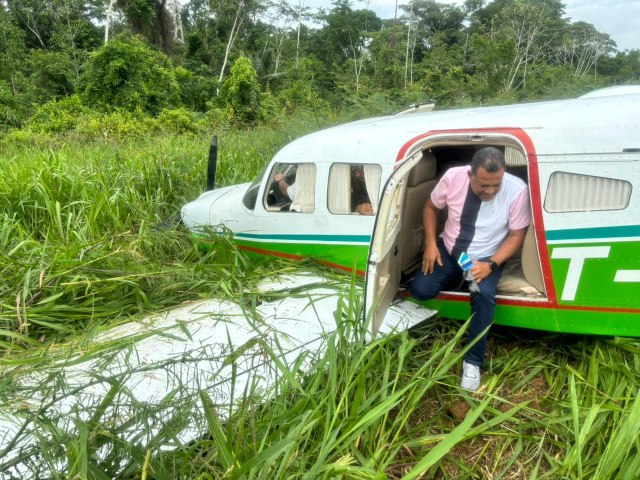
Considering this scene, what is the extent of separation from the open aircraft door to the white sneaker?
635 millimetres

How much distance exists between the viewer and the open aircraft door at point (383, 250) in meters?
3.19

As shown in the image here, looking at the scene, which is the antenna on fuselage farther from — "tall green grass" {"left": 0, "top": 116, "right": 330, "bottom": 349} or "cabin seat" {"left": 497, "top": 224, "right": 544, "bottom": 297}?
"cabin seat" {"left": 497, "top": 224, "right": 544, "bottom": 297}

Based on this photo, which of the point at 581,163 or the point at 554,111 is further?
the point at 554,111

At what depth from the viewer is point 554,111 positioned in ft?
11.4

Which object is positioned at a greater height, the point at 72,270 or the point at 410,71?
the point at 410,71

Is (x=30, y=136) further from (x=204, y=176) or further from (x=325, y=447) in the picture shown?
(x=325, y=447)

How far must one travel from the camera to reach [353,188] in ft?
14.3

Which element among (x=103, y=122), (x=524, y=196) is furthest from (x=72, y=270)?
(x=103, y=122)

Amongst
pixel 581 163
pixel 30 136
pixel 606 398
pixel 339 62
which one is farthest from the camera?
pixel 339 62

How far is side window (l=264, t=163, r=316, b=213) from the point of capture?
466cm

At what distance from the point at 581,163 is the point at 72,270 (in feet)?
13.4

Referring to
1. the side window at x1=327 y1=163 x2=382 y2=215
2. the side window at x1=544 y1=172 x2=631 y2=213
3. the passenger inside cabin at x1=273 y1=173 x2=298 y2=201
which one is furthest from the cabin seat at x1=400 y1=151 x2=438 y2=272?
the passenger inside cabin at x1=273 y1=173 x2=298 y2=201

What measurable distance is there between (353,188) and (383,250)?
3.83ft

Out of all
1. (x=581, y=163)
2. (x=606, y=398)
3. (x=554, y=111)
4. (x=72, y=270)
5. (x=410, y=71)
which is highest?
(x=410, y=71)
